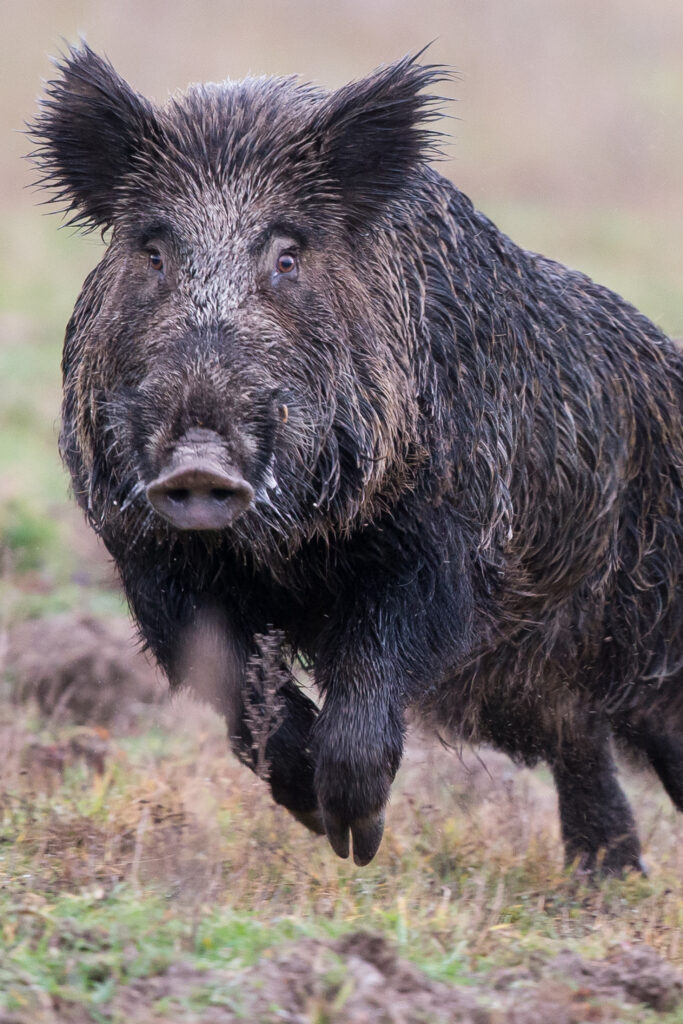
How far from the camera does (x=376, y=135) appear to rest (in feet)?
14.0

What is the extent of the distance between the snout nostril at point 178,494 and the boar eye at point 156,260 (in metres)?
0.79

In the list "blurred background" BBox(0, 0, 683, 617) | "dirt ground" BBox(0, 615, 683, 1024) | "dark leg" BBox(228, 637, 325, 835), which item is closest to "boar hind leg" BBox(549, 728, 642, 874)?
"dark leg" BBox(228, 637, 325, 835)

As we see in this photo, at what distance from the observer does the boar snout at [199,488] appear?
3570 mm

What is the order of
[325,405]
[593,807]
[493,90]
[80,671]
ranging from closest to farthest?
[325,405] → [593,807] → [80,671] → [493,90]

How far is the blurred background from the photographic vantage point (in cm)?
1786

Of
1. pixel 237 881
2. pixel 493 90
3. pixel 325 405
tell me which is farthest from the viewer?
pixel 493 90

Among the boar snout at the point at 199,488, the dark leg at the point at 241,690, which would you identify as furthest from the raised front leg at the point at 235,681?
the boar snout at the point at 199,488

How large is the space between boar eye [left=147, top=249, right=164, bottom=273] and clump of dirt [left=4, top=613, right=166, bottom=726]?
10.0 feet

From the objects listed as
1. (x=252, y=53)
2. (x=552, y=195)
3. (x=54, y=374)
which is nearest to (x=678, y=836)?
(x=54, y=374)

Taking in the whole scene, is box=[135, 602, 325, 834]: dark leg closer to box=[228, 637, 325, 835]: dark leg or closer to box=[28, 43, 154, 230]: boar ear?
box=[228, 637, 325, 835]: dark leg

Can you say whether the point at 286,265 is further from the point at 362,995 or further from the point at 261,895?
the point at 362,995

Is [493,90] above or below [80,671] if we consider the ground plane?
above

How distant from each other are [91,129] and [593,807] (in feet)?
10.3

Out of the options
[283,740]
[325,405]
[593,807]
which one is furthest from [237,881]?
[593,807]
